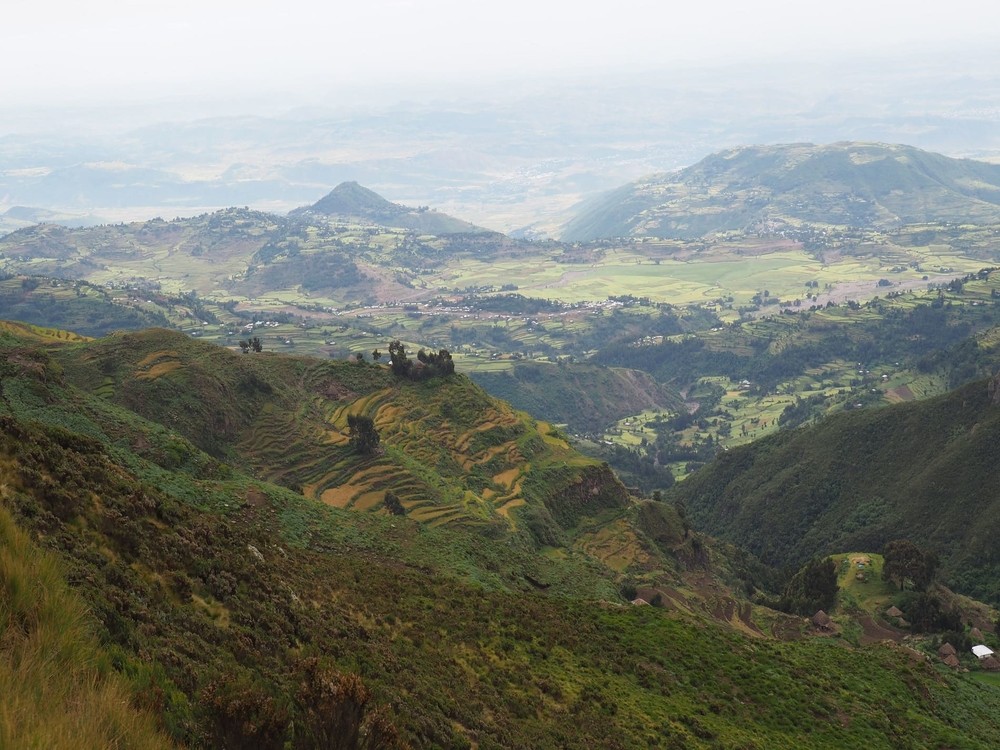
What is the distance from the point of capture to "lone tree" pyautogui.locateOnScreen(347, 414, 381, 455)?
86.4m

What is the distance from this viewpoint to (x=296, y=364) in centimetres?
11362

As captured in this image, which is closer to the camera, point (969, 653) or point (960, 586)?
point (969, 653)

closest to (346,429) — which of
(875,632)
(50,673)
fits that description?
(875,632)

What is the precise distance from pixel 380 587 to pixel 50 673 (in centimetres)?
3312

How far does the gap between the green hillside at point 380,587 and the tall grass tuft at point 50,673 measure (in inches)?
7.0

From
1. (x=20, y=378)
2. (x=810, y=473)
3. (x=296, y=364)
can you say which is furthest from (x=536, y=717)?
(x=810, y=473)

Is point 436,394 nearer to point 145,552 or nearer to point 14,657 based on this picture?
point 145,552

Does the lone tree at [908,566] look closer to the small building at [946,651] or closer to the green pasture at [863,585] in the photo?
the green pasture at [863,585]

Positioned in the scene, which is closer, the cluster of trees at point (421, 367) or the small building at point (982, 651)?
the small building at point (982, 651)

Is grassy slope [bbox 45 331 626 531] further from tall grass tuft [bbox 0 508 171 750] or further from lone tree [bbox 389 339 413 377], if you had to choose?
tall grass tuft [bbox 0 508 171 750]

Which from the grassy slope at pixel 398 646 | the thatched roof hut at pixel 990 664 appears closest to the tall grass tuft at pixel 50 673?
the grassy slope at pixel 398 646

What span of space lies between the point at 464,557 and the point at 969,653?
5227 centimetres

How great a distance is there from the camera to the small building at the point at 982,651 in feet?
236

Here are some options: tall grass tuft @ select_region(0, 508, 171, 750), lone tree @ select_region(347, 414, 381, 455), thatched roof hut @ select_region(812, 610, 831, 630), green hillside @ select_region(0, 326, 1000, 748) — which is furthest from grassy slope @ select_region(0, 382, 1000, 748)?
lone tree @ select_region(347, 414, 381, 455)
